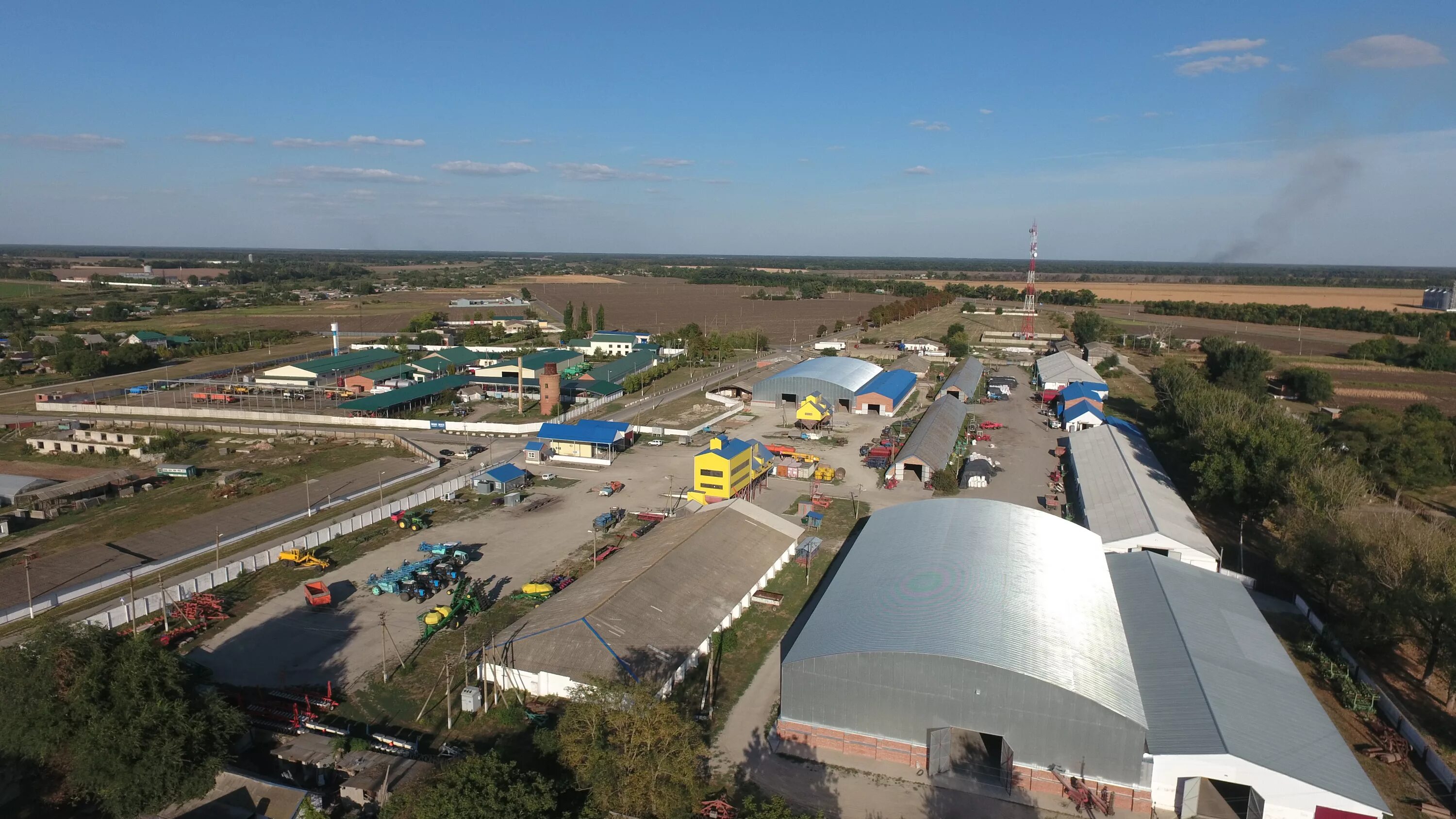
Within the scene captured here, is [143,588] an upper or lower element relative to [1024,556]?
lower

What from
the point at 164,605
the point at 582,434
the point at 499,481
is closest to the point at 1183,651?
the point at 499,481

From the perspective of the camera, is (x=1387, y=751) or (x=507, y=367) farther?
(x=507, y=367)

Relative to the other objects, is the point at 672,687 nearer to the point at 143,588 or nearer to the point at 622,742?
the point at 622,742

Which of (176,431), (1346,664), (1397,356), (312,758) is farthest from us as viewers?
(1397,356)

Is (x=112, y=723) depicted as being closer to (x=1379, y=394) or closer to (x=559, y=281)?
(x=1379, y=394)

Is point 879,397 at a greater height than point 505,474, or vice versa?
point 879,397

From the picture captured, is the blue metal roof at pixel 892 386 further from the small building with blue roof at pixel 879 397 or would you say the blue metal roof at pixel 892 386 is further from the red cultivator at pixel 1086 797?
the red cultivator at pixel 1086 797

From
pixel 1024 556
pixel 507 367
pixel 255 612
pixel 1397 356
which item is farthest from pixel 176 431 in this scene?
pixel 1397 356
